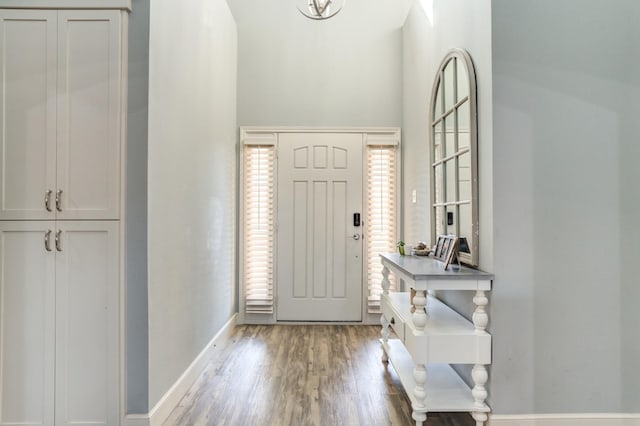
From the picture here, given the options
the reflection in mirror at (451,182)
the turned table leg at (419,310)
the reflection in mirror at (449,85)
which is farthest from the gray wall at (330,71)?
the turned table leg at (419,310)

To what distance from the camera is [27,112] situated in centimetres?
189

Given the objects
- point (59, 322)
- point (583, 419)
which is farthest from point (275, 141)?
point (583, 419)

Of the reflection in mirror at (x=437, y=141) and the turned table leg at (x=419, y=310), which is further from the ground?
the reflection in mirror at (x=437, y=141)

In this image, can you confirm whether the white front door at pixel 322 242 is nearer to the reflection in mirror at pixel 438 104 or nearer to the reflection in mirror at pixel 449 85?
the reflection in mirror at pixel 438 104

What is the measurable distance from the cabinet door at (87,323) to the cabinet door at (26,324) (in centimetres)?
5

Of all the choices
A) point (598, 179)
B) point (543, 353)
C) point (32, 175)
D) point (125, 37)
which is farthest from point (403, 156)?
point (32, 175)

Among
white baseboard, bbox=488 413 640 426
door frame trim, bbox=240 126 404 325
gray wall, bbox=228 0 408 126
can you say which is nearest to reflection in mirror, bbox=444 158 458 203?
white baseboard, bbox=488 413 640 426

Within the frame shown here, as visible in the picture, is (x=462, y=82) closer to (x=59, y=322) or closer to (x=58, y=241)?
(x=58, y=241)

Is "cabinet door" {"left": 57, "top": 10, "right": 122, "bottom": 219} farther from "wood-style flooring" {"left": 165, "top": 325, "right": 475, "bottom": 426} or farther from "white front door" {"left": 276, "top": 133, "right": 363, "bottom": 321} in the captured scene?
"white front door" {"left": 276, "top": 133, "right": 363, "bottom": 321}

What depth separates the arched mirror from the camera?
2.04 meters

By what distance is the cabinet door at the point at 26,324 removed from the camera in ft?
6.15

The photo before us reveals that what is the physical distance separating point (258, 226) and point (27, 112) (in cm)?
232

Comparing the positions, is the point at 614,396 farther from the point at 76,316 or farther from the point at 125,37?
the point at 125,37

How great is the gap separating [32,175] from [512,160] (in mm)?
2444
